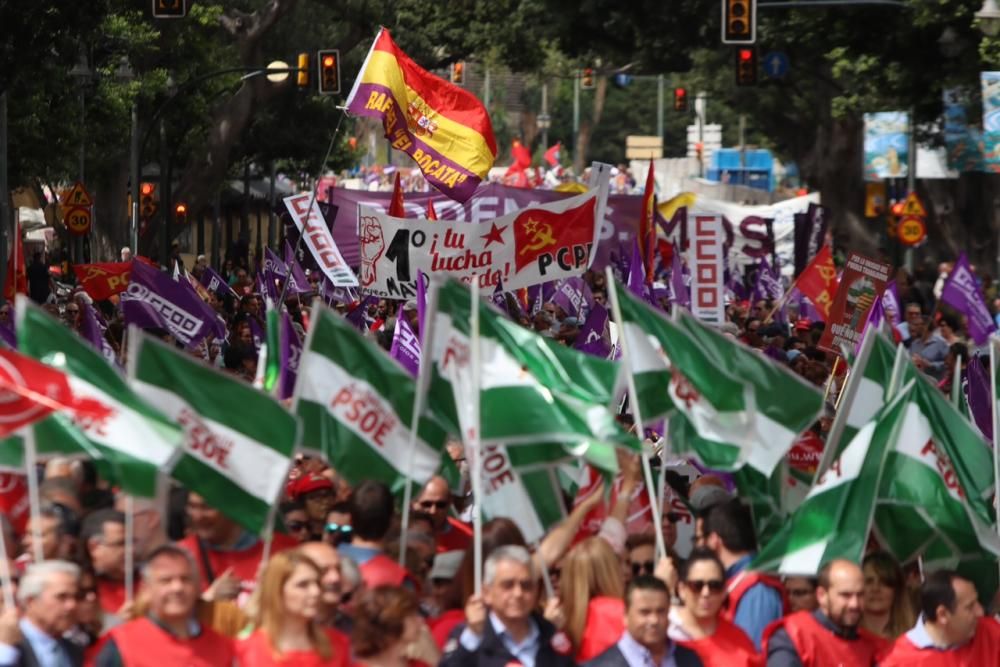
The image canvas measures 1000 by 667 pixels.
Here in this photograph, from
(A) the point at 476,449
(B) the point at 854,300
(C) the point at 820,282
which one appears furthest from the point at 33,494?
(C) the point at 820,282

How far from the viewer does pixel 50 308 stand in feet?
73.2

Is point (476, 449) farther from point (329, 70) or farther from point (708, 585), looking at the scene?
point (329, 70)

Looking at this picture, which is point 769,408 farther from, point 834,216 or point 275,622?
point 834,216

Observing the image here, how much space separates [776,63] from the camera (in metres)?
39.7

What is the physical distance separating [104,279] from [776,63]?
20.5 metres

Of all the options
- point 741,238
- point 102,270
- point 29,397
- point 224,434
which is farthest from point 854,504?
point 741,238

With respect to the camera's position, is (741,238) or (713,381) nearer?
(713,381)

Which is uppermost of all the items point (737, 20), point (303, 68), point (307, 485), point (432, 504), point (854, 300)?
point (737, 20)

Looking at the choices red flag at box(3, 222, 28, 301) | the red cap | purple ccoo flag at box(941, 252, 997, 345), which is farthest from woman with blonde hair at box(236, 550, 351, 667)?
purple ccoo flag at box(941, 252, 997, 345)

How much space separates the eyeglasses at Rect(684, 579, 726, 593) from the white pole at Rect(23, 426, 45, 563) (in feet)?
6.84

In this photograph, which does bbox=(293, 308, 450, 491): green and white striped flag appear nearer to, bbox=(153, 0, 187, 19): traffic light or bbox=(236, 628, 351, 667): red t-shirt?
bbox=(236, 628, 351, 667): red t-shirt

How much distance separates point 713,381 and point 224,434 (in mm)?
1951

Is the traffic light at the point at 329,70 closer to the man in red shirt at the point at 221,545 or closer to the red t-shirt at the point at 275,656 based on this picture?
the man in red shirt at the point at 221,545

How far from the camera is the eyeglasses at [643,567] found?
29.6 ft
